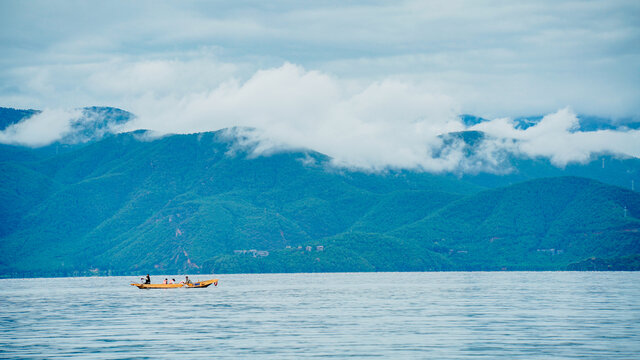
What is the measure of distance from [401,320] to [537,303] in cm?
A: 4107

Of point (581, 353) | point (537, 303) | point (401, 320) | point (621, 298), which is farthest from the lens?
point (621, 298)

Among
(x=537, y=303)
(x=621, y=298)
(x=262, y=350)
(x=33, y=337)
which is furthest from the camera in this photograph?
(x=621, y=298)

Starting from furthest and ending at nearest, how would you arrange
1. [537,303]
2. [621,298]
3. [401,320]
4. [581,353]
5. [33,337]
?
[621,298] → [537,303] → [401,320] → [33,337] → [581,353]

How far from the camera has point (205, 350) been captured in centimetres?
7731

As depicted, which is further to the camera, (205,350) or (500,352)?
(205,350)

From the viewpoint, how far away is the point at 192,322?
353ft

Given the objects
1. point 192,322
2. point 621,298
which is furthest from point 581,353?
point 621,298

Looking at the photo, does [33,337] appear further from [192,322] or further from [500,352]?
[500,352]

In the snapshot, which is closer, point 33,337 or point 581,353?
point 581,353

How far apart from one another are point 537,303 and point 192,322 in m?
60.0

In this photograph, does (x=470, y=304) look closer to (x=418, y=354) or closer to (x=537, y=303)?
(x=537, y=303)

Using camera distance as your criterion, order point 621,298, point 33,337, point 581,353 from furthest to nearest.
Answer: point 621,298 → point 33,337 → point 581,353

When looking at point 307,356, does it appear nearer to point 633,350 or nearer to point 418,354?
point 418,354

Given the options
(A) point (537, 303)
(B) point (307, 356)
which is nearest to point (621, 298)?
(A) point (537, 303)
